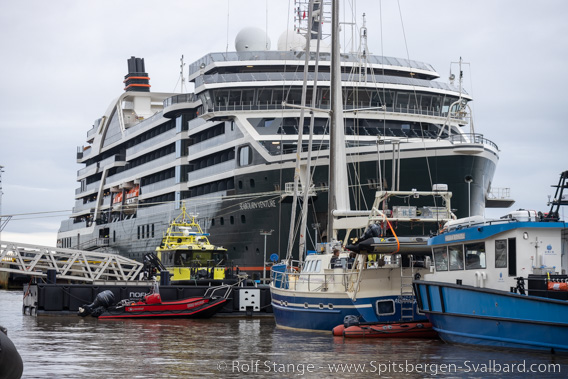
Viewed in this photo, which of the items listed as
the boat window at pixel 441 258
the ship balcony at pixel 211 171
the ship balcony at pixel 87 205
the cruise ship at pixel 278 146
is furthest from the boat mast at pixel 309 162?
the ship balcony at pixel 87 205

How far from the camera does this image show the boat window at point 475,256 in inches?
833

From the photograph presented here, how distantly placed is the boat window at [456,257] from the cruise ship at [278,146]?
9.56 m

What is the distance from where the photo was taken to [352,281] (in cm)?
2509

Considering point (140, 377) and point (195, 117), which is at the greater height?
point (195, 117)

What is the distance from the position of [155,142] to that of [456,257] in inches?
1868

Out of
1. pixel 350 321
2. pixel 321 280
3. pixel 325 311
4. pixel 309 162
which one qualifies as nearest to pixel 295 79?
pixel 309 162

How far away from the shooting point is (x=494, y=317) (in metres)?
19.8

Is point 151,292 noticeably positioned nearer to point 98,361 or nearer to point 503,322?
point 98,361

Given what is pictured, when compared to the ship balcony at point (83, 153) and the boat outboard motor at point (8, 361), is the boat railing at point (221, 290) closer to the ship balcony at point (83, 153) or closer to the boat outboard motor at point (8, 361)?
the boat outboard motor at point (8, 361)

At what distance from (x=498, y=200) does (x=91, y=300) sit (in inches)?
1102

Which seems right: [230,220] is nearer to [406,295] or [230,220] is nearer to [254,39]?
[254,39]

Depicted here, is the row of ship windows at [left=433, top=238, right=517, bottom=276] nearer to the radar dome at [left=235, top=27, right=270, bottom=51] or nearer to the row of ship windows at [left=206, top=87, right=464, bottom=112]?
the row of ship windows at [left=206, top=87, right=464, bottom=112]

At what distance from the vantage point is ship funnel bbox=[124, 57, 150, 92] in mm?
80812

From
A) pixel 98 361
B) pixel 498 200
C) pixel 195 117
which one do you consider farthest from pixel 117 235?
pixel 98 361
